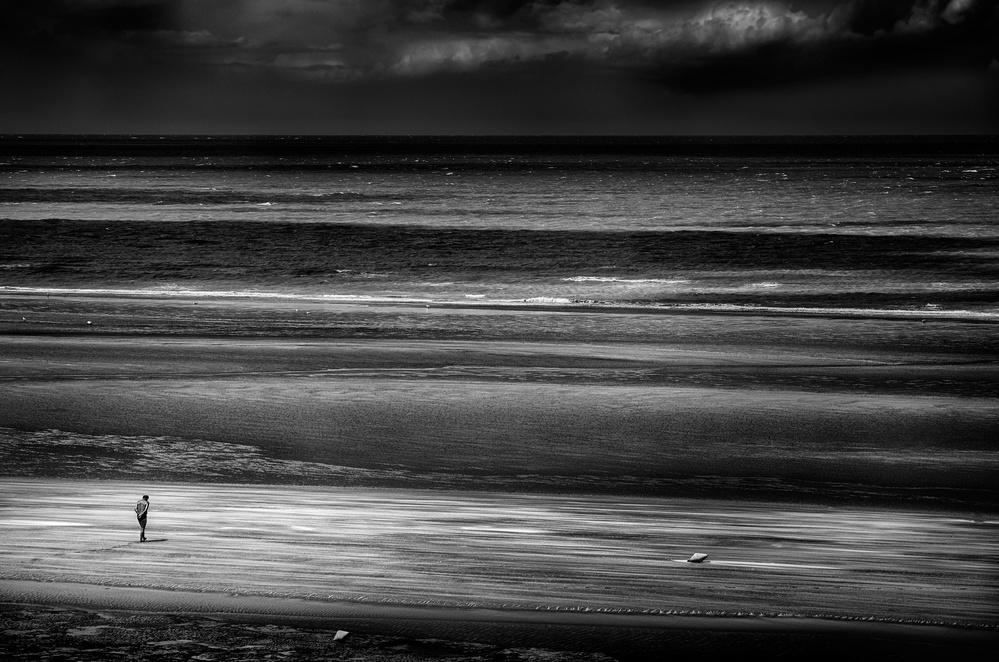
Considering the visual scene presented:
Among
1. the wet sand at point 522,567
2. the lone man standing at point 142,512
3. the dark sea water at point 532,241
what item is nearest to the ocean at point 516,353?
the dark sea water at point 532,241

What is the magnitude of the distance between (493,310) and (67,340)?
33.6 feet

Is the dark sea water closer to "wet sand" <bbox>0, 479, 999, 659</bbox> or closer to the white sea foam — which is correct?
the white sea foam

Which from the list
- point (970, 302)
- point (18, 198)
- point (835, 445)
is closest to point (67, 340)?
point (835, 445)

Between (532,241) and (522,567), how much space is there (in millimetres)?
36109

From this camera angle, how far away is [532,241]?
44.3 metres

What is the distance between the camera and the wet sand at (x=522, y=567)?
7.57 m

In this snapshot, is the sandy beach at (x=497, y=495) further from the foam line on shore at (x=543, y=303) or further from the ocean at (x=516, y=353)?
the foam line on shore at (x=543, y=303)

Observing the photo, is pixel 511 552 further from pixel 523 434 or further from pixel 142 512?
pixel 523 434

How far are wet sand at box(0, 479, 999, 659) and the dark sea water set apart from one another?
1786 cm

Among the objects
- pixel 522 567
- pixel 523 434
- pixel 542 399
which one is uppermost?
pixel 542 399

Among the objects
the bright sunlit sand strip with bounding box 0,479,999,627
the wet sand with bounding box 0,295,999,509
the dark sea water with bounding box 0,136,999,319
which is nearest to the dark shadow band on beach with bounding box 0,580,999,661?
the bright sunlit sand strip with bounding box 0,479,999,627

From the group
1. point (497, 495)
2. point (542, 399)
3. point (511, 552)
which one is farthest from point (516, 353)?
point (511, 552)

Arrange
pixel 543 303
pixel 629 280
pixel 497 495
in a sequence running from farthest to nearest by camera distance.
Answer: pixel 629 280
pixel 543 303
pixel 497 495

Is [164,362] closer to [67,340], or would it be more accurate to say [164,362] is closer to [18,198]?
[67,340]
